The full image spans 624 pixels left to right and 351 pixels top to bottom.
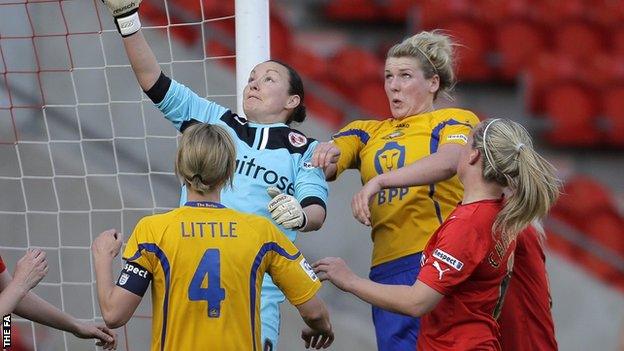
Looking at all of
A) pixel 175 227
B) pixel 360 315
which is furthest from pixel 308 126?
pixel 175 227

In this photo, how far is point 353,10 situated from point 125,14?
227 inches

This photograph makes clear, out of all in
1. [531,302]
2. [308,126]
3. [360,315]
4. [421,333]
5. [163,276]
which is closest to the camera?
[163,276]

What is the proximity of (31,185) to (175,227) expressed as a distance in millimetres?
3100

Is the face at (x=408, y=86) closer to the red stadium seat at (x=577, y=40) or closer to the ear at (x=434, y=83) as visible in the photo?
the ear at (x=434, y=83)

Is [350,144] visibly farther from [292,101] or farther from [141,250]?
[141,250]

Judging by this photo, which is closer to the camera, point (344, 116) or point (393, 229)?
point (393, 229)

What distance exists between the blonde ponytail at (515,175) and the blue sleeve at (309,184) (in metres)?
0.67

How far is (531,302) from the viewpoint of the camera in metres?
3.68

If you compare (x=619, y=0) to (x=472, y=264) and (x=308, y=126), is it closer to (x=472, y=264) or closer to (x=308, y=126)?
(x=308, y=126)

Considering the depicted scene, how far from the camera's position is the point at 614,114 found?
858 centimetres

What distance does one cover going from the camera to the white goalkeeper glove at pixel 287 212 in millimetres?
3396

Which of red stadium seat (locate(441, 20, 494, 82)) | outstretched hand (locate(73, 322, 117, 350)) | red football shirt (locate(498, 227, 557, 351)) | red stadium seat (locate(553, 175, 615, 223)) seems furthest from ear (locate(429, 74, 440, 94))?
red stadium seat (locate(441, 20, 494, 82))

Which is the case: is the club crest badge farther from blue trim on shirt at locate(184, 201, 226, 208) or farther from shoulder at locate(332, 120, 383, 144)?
blue trim on shirt at locate(184, 201, 226, 208)

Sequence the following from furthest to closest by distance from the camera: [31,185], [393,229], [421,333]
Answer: [31,185], [393,229], [421,333]
